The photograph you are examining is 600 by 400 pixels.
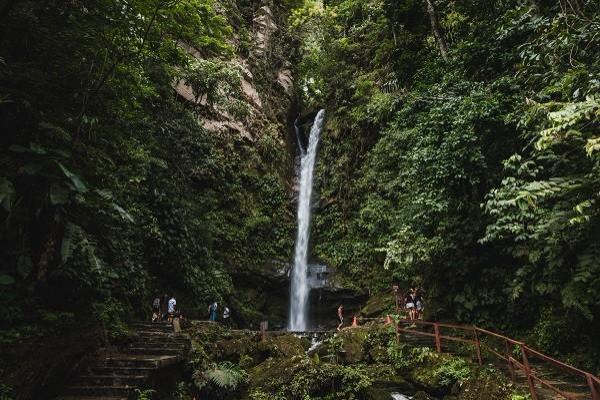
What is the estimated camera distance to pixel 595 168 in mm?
6156

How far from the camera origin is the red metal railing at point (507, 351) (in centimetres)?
622

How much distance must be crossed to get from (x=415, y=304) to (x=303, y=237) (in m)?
8.31

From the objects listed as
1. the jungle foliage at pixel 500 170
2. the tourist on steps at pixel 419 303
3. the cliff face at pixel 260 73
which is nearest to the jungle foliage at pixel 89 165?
the cliff face at pixel 260 73

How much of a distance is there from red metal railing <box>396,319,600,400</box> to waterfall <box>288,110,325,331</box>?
7.68 metres

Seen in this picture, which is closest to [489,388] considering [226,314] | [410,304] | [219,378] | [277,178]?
[219,378]

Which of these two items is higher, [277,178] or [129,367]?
[277,178]

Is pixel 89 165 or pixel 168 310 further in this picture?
pixel 168 310

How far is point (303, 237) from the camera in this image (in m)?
20.6

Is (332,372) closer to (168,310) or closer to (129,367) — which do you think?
(129,367)

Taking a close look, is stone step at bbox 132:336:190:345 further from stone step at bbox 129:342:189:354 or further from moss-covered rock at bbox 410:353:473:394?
moss-covered rock at bbox 410:353:473:394

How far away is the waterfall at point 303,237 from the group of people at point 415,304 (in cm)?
608

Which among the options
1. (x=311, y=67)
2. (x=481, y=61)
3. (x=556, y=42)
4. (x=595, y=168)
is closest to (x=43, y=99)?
(x=595, y=168)

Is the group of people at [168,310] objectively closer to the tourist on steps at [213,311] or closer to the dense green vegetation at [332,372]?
the tourist on steps at [213,311]

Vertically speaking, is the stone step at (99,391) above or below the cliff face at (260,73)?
below
